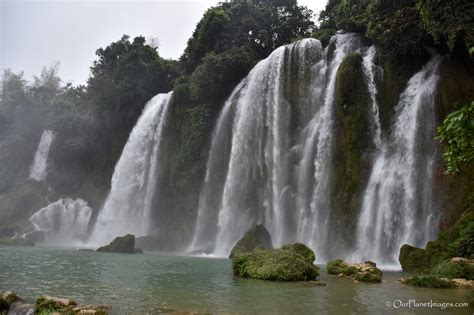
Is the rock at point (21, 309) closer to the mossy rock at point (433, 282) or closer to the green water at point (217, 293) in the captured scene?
the green water at point (217, 293)

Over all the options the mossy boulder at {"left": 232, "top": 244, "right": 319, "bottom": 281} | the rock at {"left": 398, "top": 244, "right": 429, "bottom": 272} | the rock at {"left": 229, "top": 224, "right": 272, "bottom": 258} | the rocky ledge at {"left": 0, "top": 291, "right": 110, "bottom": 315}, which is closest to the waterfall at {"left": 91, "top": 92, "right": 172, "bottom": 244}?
the rock at {"left": 229, "top": 224, "right": 272, "bottom": 258}

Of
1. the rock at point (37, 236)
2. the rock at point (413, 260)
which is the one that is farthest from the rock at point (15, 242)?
the rock at point (413, 260)

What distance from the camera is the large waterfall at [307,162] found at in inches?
829

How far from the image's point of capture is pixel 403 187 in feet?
69.6

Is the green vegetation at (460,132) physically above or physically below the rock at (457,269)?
above

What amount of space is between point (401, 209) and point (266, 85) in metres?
14.0

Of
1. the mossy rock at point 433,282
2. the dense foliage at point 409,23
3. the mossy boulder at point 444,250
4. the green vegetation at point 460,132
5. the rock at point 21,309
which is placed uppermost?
the dense foliage at point 409,23

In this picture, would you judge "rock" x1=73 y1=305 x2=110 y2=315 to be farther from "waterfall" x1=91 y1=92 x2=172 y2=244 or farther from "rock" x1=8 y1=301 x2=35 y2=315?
"waterfall" x1=91 y1=92 x2=172 y2=244

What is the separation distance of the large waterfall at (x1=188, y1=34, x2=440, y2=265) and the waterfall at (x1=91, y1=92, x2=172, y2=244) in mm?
6433

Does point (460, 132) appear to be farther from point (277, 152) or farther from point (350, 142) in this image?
point (277, 152)

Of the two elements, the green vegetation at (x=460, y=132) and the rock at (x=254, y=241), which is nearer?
the green vegetation at (x=460, y=132)

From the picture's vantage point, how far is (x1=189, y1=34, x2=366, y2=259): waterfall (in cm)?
2600

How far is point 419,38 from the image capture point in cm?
2294

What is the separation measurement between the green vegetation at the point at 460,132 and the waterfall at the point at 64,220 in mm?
40117
